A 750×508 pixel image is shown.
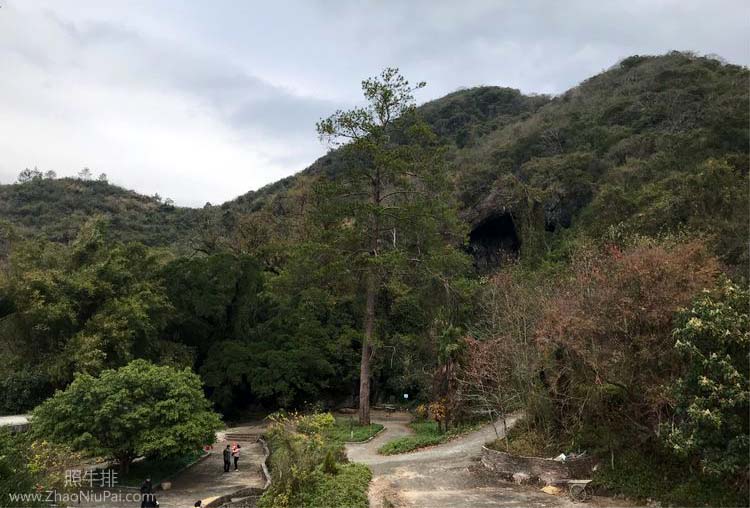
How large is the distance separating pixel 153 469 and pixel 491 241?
1279 inches

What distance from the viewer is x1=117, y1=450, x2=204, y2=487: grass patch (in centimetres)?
1794

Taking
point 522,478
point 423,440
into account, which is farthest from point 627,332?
point 423,440

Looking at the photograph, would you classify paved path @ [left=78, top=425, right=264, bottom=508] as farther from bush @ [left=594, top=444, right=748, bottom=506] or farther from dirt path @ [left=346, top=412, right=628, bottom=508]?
bush @ [left=594, top=444, right=748, bottom=506]

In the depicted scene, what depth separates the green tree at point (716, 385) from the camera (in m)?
9.52

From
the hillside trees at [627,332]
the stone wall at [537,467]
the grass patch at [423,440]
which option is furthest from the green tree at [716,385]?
the grass patch at [423,440]

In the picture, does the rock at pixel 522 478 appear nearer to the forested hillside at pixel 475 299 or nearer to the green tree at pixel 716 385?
the forested hillside at pixel 475 299

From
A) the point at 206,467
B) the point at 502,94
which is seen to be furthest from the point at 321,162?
the point at 206,467

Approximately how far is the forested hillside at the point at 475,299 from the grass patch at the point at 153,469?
3411 mm

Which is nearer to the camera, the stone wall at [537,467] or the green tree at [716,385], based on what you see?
the green tree at [716,385]

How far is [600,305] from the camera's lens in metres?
13.1

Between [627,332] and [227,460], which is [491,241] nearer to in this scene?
[227,460]

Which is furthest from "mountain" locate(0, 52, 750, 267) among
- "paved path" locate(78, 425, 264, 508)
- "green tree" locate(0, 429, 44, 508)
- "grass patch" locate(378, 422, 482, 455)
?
"green tree" locate(0, 429, 44, 508)

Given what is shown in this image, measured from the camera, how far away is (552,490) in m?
13.2

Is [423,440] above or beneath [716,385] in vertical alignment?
beneath
